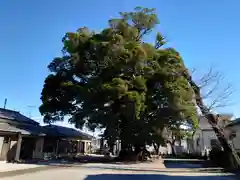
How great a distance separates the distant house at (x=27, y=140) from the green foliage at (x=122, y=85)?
271 centimetres

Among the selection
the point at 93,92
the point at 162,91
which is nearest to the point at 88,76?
the point at 93,92

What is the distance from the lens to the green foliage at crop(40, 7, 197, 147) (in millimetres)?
22391

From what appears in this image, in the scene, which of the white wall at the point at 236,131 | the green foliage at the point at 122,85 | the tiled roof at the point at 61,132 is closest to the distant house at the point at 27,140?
the tiled roof at the point at 61,132

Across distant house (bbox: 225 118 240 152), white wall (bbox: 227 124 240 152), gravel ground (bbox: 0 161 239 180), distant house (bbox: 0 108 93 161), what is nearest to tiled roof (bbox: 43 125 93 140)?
distant house (bbox: 0 108 93 161)

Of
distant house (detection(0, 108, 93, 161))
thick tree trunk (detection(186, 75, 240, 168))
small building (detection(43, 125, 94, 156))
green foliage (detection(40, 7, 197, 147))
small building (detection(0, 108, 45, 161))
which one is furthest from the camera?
small building (detection(43, 125, 94, 156))

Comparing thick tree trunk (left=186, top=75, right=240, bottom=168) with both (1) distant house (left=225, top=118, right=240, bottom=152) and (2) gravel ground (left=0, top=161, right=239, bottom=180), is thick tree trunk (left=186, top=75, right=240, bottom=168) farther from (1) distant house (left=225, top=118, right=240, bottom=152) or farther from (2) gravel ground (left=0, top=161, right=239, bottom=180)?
(1) distant house (left=225, top=118, right=240, bottom=152)

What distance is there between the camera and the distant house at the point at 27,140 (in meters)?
20.0

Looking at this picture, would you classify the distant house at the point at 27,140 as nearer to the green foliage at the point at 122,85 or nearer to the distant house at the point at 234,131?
the green foliage at the point at 122,85

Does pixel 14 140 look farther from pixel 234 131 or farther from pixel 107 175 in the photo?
pixel 234 131

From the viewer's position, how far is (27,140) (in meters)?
24.4

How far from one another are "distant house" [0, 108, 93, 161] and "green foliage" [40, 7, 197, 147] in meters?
2.71

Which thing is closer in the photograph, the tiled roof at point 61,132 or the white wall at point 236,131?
the white wall at point 236,131

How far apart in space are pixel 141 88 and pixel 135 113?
2.58 m

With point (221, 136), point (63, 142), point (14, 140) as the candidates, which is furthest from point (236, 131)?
point (14, 140)
